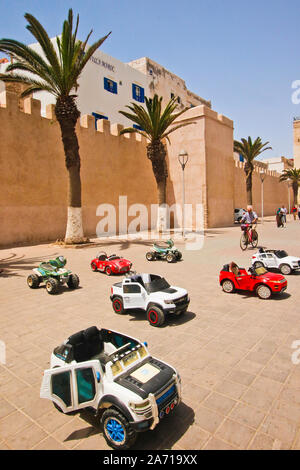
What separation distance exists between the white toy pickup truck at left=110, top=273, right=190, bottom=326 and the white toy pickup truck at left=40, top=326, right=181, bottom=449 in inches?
95.8

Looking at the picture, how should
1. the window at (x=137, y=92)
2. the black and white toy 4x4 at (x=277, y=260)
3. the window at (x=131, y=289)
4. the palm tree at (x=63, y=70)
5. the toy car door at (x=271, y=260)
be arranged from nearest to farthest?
the window at (x=131, y=289)
the black and white toy 4x4 at (x=277, y=260)
the toy car door at (x=271, y=260)
the palm tree at (x=63, y=70)
the window at (x=137, y=92)

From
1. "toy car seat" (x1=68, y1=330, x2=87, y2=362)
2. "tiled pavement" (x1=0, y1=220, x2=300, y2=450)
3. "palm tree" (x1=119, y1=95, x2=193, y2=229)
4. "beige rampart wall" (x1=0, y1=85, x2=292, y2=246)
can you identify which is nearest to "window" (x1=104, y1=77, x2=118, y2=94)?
"beige rampart wall" (x1=0, y1=85, x2=292, y2=246)

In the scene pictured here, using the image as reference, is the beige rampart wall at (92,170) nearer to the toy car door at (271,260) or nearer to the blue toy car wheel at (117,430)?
the toy car door at (271,260)

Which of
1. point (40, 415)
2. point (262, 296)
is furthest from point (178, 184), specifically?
point (40, 415)

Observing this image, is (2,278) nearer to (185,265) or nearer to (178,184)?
(185,265)

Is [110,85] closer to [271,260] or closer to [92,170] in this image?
[92,170]

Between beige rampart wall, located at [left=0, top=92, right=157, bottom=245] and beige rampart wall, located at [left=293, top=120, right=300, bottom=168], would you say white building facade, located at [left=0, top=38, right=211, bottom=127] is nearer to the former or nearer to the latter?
beige rampart wall, located at [left=0, top=92, right=157, bottom=245]

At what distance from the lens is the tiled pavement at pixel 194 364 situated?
342 centimetres

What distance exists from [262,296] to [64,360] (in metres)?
5.78

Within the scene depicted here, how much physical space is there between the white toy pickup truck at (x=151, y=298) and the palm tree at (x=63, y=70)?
11.3m

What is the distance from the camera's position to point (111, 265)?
36.4ft

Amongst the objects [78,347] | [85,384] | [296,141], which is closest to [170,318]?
[78,347]

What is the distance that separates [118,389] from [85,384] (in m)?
0.44

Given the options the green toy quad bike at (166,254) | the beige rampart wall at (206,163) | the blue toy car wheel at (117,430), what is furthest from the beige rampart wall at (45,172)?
the blue toy car wheel at (117,430)
